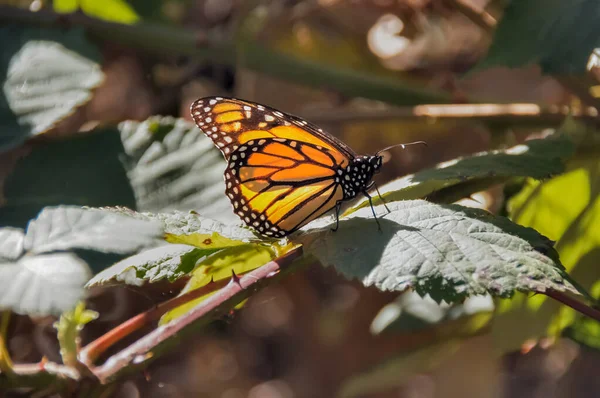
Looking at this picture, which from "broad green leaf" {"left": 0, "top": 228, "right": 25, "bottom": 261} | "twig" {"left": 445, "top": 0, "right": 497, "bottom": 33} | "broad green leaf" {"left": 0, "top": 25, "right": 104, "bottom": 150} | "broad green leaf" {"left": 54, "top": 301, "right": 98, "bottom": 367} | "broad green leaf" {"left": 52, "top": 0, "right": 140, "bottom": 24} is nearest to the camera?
"broad green leaf" {"left": 0, "top": 228, "right": 25, "bottom": 261}

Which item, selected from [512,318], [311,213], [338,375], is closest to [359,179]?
[311,213]

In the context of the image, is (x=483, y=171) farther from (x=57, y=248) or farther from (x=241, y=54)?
(x=241, y=54)

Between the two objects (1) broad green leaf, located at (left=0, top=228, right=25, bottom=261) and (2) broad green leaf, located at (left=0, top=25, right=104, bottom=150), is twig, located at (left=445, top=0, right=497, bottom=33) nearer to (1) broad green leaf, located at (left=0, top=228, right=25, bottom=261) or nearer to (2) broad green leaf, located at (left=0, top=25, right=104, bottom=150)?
(2) broad green leaf, located at (left=0, top=25, right=104, bottom=150)

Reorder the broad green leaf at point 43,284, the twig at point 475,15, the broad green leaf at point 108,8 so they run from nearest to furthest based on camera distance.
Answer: the broad green leaf at point 43,284, the twig at point 475,15, the broad green leaf at point 108,8

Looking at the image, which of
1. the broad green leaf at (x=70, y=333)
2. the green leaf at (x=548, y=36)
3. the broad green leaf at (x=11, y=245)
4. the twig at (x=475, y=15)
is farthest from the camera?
the twig at (x=475, y=15)

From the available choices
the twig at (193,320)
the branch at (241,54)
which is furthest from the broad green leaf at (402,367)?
the twig at (193,320)

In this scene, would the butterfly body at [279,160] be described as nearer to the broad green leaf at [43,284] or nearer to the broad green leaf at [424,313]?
the broad green leaf at [424,313]

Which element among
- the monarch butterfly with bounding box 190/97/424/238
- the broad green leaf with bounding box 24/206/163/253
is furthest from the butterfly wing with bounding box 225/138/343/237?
the broad green leaf with bounding box 24/206/163/253

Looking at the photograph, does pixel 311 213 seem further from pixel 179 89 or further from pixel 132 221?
pixel 179 89
